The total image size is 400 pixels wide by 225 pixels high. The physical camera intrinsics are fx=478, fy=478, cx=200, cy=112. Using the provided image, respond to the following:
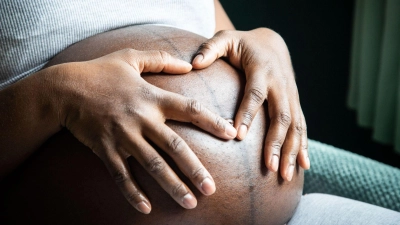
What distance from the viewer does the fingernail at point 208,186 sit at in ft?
1.98

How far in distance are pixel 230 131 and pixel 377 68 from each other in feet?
3.79

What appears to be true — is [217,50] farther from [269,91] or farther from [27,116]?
[27,116]

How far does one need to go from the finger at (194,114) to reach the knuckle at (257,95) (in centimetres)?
7

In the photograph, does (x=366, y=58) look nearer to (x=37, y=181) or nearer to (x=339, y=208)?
(x=339, y=208)

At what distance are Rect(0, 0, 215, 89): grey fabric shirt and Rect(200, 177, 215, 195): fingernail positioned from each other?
12.6 inches

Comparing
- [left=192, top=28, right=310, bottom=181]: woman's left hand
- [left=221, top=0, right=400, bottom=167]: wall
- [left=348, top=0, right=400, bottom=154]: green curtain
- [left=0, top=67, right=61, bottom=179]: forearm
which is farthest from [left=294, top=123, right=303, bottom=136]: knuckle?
[left=221, top=0, right=400, bottom=167]: wall

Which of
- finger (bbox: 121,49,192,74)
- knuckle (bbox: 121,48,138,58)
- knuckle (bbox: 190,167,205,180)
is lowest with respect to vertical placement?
knuckle (bbox: 190,167,205,180)

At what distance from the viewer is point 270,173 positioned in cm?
68

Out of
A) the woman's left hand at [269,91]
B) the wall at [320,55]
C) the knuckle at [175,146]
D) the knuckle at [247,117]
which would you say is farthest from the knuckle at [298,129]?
the wall at [320,55]

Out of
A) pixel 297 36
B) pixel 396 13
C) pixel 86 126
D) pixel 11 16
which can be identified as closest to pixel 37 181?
pixel 86 126

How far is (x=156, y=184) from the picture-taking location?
62 centimetres

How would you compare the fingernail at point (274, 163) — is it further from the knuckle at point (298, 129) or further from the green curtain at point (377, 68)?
the green curtain at point (377, 68)

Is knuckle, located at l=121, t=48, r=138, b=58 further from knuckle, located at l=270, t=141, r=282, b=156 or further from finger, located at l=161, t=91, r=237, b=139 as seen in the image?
knuckle, located at l=270, t=141, r=282, b=156

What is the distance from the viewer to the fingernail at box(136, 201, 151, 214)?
60cm
